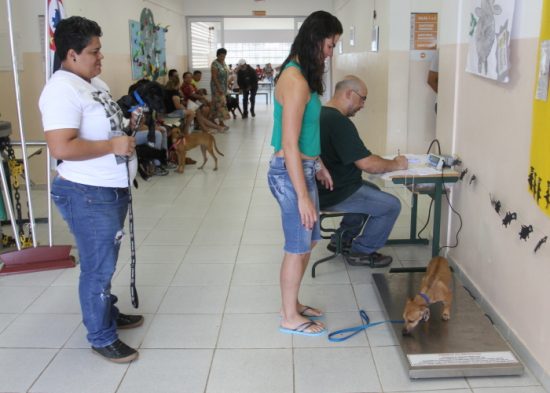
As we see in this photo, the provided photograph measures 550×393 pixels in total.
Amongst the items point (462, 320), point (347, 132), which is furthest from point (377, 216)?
point (462, 320)

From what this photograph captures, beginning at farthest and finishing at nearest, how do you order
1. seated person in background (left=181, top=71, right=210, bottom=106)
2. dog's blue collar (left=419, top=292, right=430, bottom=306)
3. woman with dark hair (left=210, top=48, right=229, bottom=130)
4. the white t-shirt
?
woman with dark hair (left=210, top=48, right=229, bottom=130) < seated person in background (left=181, top=71, right=210, bottom=106) < dog's blue collar (left=419, top=292, right=430, bottom=306) < the white t-shirt

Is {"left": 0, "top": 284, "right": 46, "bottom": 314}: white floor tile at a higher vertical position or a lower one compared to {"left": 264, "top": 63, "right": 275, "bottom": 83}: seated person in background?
lower

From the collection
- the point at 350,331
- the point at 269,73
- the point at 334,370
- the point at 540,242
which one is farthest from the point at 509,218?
the point at 269,73

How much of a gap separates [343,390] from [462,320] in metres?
0.72

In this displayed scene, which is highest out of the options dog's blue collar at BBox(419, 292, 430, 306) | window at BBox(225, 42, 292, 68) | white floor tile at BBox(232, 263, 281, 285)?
window at BBox(225, 42, 292, 68)

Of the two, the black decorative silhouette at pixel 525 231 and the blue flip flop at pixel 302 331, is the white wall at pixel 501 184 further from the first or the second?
the blue flip flop at pixel 302 331

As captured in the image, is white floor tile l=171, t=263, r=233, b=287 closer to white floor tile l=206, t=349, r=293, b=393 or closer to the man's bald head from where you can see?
white floor tile l=206, t=349, r=293, b=393

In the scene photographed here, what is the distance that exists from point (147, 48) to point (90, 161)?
6.46 meters

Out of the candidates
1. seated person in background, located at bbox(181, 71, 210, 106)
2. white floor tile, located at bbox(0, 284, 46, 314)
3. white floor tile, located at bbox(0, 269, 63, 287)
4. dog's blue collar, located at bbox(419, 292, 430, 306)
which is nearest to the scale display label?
dog's blue collar, located at bbox(419, 292, 430, 306)

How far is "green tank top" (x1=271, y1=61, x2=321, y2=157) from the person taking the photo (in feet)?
7.38

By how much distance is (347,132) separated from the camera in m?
2.95

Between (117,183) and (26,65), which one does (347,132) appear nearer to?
(117,183)

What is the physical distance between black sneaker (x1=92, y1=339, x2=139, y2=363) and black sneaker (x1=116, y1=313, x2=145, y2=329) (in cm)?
27

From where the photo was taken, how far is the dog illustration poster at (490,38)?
2248 millimetres
